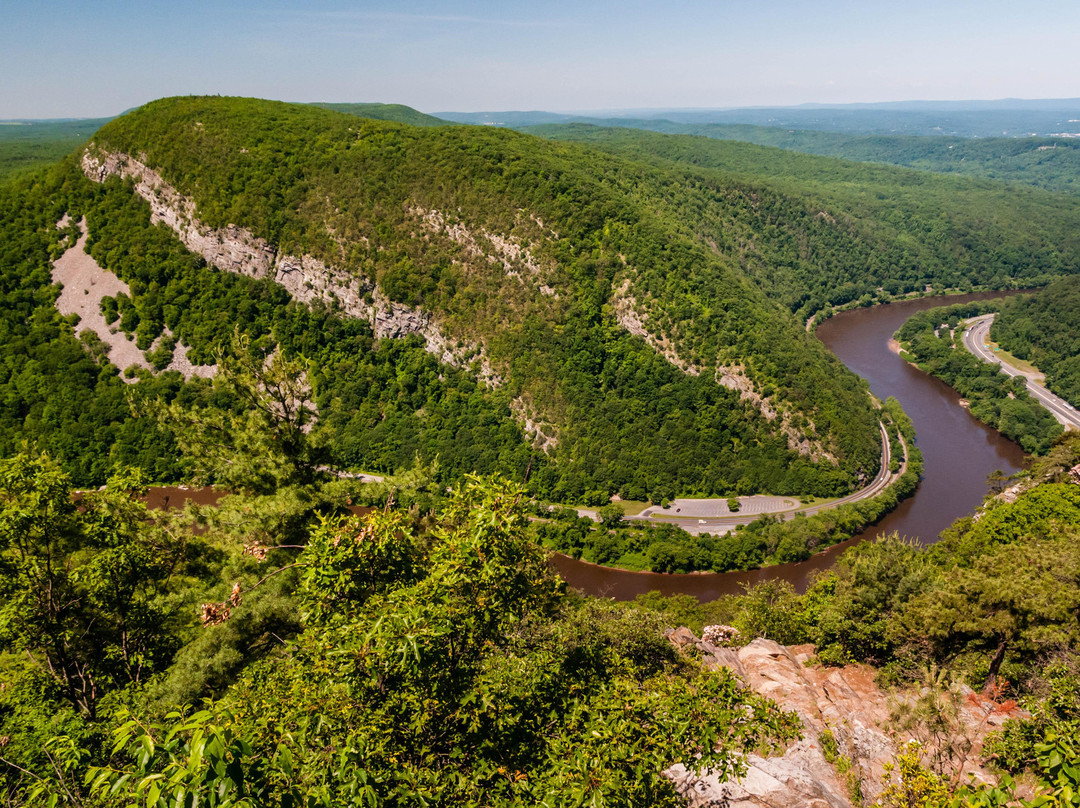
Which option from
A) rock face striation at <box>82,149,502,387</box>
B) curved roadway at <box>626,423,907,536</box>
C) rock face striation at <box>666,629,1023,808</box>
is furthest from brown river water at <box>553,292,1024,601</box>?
rock face striation at <box>82,149,502,387</box>

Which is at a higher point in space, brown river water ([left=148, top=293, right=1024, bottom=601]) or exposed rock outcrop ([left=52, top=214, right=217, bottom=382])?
exposed rock outcrop ([left=52, top=214, right=217, bottom=382])

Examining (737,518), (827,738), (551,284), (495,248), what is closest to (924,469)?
(737,518)

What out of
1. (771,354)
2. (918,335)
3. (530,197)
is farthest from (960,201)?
(530,197)

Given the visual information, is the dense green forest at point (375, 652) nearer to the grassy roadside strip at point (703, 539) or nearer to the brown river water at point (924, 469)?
the brown river water at point (924, 469)

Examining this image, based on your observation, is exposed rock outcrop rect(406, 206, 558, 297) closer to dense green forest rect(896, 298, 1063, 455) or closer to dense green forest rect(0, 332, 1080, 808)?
dense green forest rect(0, 332, 1080, 808)

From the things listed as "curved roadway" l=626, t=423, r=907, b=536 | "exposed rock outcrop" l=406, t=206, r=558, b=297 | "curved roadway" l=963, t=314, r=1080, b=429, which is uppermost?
"exposed rock outcrop" l=406, t=206, r=558, b=297

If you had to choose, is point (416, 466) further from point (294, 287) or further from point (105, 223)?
point (105, 223)
